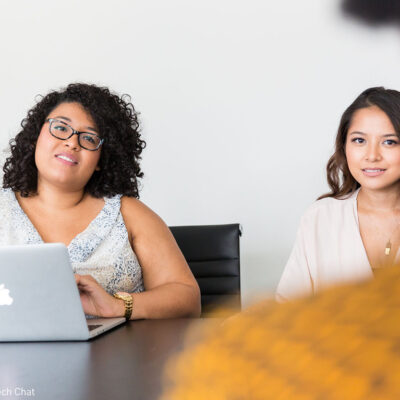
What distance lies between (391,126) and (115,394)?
1.20 metres

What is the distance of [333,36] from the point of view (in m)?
2.74

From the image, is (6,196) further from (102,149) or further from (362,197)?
(362,197)

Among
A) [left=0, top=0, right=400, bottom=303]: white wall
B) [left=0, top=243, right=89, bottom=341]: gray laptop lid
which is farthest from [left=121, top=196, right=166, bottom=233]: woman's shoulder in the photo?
[left=0, top=0, right=400, bottom=303]: white wall

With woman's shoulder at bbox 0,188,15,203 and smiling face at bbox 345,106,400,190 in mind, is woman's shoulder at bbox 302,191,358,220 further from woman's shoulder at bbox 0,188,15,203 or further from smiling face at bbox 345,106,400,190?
woman's shoulder at bbox 0,188,15,203

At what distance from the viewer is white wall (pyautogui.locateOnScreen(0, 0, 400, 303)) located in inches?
107

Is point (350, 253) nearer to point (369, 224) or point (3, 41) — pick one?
point (369, 224)

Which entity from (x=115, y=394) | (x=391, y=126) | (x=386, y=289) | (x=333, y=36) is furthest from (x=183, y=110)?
(x=386, y=289)

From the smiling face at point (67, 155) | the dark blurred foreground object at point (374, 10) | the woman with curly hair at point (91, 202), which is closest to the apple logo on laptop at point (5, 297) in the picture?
the woman with curly hair at point (91, 202)

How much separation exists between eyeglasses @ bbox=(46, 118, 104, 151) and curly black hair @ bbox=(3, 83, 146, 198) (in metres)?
0.05

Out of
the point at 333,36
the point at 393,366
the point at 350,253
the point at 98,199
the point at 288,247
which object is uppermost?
the point at 333,36

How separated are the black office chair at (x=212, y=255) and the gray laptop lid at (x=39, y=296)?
0.92m

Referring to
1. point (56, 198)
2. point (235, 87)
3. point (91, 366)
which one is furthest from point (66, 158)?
point (235, 87)

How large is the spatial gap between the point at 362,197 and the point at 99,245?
76 cm

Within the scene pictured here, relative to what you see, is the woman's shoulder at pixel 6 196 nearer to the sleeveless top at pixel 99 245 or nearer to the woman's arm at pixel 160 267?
the sleeveless top at pixel 99 245
